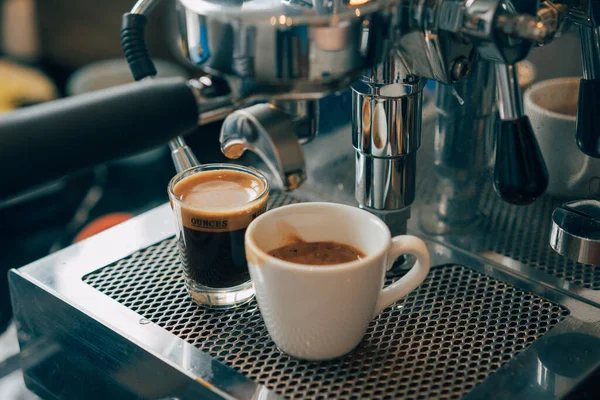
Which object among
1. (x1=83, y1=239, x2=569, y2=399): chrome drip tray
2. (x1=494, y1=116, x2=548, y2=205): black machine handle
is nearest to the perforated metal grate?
(x1=83, y1=239, x2=569, y2=399): chrome drip tray

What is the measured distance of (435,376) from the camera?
494mm

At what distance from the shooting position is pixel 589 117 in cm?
51

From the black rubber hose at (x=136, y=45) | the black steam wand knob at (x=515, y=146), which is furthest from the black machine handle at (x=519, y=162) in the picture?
the black rubber hose at (x=136, y=45)

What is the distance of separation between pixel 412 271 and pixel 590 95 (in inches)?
6.5

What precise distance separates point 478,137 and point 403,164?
0.11 m

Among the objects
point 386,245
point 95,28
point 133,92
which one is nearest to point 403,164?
point 386,245

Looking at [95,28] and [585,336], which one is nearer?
[585,336]

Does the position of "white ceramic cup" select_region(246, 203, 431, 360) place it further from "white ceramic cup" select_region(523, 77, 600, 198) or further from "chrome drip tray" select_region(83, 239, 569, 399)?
"white ceramic cup" select_region(523, 77, 600, 198)

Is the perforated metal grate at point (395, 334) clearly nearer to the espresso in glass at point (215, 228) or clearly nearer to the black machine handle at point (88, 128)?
the espresso in glass at point (215, 228)

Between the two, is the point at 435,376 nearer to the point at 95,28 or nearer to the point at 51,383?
the point at 51,383

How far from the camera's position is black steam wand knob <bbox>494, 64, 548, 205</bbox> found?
47 centimetres

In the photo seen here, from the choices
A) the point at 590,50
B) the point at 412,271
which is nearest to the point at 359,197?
the point at 412,271

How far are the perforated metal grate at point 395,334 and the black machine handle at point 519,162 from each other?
0.11m

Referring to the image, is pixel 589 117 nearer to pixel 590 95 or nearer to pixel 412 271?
pixel 590 95
